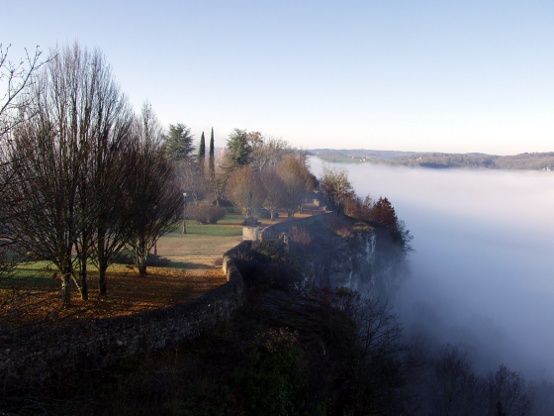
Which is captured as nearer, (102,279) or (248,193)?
(102,279)

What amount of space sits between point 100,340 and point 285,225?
24.0 meters

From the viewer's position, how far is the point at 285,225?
3509cm

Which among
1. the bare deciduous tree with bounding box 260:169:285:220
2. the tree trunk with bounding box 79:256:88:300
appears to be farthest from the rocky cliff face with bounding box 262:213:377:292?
the tree trunk with bounding box 79:256:88:300

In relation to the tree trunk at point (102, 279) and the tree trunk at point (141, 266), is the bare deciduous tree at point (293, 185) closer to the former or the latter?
the tree trunk at point (141, 266)

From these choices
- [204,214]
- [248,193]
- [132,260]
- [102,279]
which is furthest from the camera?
[248,193]

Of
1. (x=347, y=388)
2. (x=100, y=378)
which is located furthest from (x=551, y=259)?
(x=100, y=378)

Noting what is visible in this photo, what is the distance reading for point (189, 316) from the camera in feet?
46.3

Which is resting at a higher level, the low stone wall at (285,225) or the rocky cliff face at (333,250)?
the low stone wall at (285,225)

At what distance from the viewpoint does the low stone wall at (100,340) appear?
10.3 metres

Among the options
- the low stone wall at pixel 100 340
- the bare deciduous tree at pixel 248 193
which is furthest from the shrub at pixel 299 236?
the low stone wall at pixel 100 340

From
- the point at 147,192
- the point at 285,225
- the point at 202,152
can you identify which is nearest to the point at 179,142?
the point at 202,152

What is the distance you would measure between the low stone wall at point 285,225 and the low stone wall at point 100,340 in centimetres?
1297

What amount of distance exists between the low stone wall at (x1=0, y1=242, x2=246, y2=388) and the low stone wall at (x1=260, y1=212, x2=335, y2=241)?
42.6 ft

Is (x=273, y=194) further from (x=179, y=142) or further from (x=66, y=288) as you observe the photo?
(x=66, y=288)
